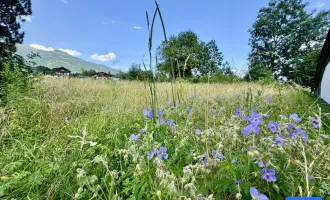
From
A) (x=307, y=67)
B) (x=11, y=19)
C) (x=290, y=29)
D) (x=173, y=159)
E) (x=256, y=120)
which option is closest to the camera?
(x=256, y=120)

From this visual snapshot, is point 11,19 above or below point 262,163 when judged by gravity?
above

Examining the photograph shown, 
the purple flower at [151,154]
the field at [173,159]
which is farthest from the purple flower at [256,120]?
the purple flower at [151,154]

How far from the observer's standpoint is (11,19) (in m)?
7.79

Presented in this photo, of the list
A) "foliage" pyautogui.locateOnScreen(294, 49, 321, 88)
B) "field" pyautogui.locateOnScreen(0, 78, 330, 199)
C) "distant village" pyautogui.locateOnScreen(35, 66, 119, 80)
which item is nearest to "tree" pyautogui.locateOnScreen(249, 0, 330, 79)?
"foliage" pyautogui.locateOnScreen(294, 49, 321, 88)

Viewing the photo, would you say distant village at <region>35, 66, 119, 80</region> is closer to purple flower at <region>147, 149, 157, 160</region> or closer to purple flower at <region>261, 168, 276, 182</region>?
purple flower at <region>147, 149, 157, 160</region>

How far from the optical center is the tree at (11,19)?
731 cm

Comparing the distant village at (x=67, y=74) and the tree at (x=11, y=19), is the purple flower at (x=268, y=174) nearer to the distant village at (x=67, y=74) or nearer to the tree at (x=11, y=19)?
the distant village at (x=67, y=74)

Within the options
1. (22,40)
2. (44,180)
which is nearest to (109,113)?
(44,180)

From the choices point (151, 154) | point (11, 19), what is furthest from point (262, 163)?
point (11, 19)

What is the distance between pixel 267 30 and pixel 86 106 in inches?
1347

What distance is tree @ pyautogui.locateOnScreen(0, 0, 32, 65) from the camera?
7.31 meters

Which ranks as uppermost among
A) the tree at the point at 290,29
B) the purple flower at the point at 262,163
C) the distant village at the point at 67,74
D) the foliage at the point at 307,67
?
the tree at the point at 290,29

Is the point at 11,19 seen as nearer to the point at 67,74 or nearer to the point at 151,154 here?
the point at 67,74

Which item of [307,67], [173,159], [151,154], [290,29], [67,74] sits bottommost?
[173,159]
